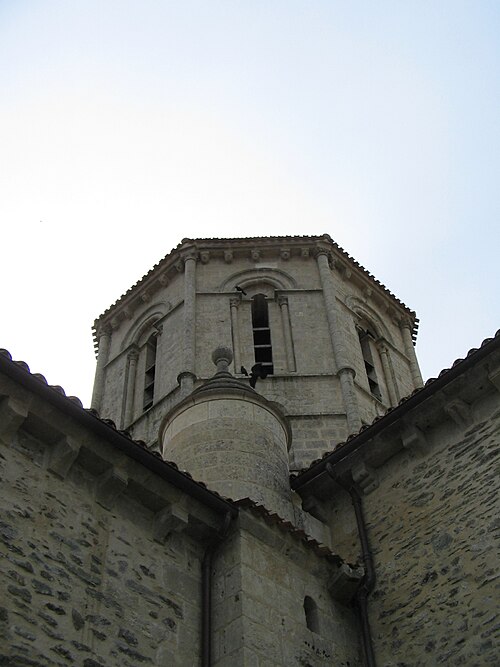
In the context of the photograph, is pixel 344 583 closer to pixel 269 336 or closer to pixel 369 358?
pixel 269 336

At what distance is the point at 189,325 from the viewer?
55.8ft

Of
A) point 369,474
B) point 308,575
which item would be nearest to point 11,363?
point 308,575

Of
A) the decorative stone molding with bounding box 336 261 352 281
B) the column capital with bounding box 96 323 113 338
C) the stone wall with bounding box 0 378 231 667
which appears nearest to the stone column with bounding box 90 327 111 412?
the column capital with bounding box 96 323 113 338

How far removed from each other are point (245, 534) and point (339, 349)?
27.6ft

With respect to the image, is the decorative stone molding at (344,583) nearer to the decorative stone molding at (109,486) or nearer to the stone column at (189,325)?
the decorative stone molding at (109,486)

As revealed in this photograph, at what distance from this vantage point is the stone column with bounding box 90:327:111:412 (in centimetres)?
1806

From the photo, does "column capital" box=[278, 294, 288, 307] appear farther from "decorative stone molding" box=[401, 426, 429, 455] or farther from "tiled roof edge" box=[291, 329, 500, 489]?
"decorative stone molding" box=[401, 426, 429, 455]

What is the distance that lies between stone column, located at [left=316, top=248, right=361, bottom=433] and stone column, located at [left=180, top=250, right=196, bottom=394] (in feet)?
9.22

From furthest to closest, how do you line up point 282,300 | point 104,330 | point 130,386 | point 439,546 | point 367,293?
point 104,330, point 367,293, point 282,300, point 130,386, point 439,546

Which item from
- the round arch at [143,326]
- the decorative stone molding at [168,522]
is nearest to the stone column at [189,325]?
the round arch at [143,326]

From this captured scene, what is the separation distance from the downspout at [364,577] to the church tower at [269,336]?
3683mm

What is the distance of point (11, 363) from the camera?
23.7 ft

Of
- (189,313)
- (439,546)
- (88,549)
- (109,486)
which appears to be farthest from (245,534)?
(189,313)

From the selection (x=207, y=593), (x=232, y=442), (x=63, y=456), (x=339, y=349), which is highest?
(x=339, y=349)
